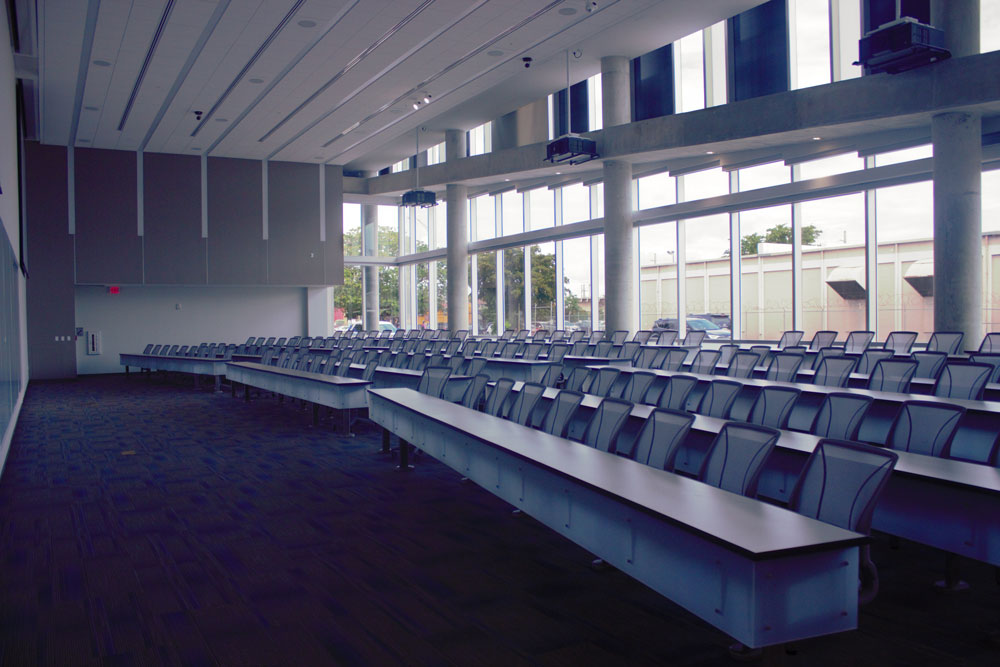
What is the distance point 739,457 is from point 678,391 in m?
2.38

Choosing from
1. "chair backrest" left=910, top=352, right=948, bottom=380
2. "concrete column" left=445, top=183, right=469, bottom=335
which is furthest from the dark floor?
"concrete column" left=445, top=183, right=469, bottom=335

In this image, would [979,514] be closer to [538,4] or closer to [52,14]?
[538,4]

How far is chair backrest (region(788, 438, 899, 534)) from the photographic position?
111 inches

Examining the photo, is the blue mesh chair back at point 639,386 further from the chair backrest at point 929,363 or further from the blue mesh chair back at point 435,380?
the chair backrest at point 929,363

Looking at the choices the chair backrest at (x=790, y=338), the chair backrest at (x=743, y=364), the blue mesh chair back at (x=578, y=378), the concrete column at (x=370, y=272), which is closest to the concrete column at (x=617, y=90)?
the chair backrest at (x=790, y=338)

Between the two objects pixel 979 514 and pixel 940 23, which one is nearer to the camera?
pixel 979 514

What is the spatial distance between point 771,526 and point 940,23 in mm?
10240

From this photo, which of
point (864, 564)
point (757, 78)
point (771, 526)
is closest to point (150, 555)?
point (771, 526)

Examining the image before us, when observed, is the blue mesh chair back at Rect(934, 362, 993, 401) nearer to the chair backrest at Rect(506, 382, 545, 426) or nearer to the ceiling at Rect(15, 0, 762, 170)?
the chair backrest at Rect(506, 382, 545, 426)

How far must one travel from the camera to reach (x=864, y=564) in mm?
2859

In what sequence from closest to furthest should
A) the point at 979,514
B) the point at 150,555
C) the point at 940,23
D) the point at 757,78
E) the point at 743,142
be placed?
the point at 979,514 → the point at 150,555 → the point at 940,23 → the point at 743,142 → the point at 757,78

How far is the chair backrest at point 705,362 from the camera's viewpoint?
867cm

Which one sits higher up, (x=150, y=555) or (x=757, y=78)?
(x=757, y=78)

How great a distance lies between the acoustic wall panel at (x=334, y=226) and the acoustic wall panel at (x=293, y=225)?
286 millimetres
